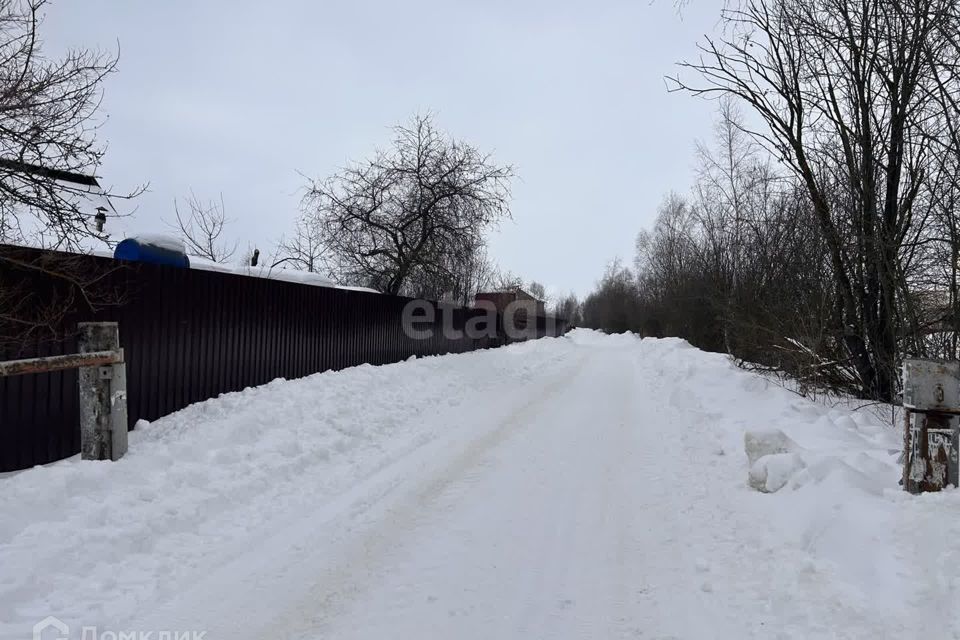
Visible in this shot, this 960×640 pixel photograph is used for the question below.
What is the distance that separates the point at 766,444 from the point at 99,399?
6.61m

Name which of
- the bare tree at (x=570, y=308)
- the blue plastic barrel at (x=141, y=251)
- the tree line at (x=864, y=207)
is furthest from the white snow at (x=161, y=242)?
the bare tree at (x=570, y=308)

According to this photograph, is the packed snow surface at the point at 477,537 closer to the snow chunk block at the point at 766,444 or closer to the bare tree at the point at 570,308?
the snow chunk block at the point at 766,444

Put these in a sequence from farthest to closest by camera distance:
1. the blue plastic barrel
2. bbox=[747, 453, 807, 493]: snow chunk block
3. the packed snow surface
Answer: the blue plastic barrel → bbox=[747, 453, 807, 493]: snow chunk block → the packed snow surface

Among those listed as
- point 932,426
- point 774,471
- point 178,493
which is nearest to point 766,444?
point 774,471

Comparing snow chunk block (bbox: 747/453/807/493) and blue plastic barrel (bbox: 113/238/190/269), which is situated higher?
blue plastic barrel (bbox: 113/238/190/269)

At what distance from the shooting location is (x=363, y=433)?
7168mm

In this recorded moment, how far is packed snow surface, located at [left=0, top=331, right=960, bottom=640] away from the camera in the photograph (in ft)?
9.35

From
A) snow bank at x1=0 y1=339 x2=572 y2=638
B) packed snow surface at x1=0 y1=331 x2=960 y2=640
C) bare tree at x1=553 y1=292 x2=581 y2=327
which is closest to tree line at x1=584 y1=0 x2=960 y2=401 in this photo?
packed snow surface at x1=0 y1=331 x2=960 y2=640

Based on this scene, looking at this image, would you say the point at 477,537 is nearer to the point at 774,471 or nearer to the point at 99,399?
the point at 774,471

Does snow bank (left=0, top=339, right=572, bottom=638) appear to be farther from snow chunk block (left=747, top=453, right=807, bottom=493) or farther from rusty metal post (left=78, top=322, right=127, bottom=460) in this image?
snow chunk block (left=747, top=453, right=807, bottom=493)

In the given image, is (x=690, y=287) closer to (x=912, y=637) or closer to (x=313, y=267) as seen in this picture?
(x=313, y=267)

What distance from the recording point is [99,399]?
4797 millimetres

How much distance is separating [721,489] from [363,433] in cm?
460

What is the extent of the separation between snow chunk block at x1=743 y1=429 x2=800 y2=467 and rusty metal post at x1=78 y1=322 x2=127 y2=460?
6.37 m
